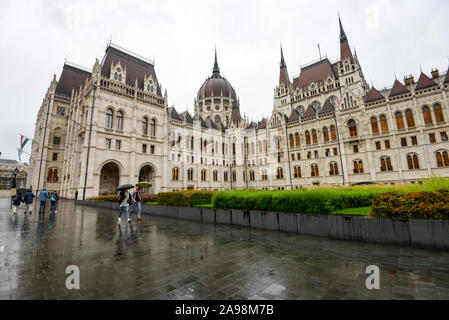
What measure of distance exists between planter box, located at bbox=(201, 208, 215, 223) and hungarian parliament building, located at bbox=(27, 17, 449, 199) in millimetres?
22327

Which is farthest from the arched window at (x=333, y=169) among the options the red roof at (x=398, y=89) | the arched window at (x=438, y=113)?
the arched window at (x=438, y=113)

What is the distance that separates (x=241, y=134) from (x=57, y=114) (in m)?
38.1

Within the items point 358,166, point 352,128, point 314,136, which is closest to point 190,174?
point 314,136

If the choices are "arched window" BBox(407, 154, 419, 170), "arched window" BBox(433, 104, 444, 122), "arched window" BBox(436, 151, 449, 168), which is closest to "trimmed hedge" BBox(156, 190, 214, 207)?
"arched window" BBox(407, 154, 419, 170)

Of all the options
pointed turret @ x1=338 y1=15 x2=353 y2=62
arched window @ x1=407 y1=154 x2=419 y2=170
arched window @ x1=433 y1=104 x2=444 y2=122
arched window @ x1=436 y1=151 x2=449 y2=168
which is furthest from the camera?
pointed turret @ x1=338 y1=15 x2=353 y2=62

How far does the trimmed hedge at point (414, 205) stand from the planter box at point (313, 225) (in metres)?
1.54

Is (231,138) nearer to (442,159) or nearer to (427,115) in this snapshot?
(427,115)

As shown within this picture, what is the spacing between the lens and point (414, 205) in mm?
6062

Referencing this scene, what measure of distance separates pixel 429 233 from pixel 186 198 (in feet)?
35.4

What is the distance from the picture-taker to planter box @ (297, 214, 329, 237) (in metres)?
7.27

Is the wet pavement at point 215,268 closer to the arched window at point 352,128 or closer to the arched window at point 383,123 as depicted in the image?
the arched window at point 383,123

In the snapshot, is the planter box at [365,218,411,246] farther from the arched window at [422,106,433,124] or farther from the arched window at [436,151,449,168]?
the arched window at [422,106,433,124]
